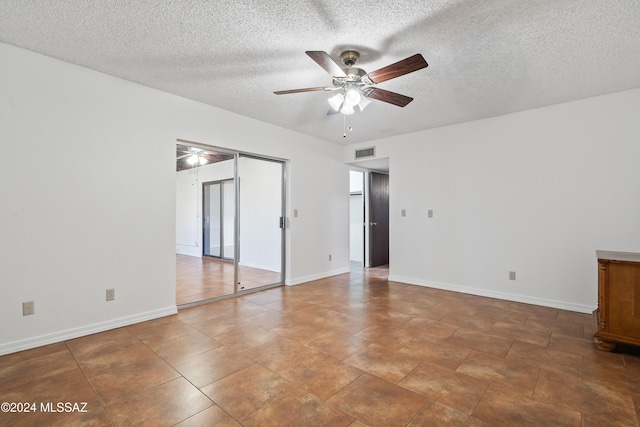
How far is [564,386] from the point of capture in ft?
6.64

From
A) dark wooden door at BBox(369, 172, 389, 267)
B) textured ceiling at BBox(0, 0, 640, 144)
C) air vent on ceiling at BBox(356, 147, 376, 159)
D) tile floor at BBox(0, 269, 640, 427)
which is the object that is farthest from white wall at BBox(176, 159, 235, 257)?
dark wooden door at BBox(369, 172, 389, 267)

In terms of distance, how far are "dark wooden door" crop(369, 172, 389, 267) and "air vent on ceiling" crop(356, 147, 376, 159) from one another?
916 millimetres

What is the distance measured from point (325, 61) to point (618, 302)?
10.4 ft

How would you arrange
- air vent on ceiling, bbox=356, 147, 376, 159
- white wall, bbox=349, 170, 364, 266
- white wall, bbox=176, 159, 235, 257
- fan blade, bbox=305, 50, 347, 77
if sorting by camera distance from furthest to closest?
white wall, bbox=349, 170, 364, 266 → air vent on ceiling, bbox=356, 147, 376, 159 → white wall, bbox=176, 159, 235, 257 → fan blade, bbox=305, 50, 347, 77

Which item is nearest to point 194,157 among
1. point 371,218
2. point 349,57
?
point 349,57

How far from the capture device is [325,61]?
217 cm

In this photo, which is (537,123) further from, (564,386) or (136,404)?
(136,404)

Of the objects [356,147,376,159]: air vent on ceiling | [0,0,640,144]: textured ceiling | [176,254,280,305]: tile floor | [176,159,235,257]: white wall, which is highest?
[0,0,640,144]: textured ceiling

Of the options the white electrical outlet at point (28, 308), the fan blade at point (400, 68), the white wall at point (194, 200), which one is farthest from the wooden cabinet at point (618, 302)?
the white electrical outlet at point (28, 308)

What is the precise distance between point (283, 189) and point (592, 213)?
4147 mm

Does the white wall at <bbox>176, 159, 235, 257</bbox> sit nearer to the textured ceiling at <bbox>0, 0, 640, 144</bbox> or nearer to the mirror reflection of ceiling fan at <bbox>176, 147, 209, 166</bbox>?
the mirror reflection of ceiling fan at <bbox>176, 147, 209, 166</bbox>

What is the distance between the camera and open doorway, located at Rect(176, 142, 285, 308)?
14.2ft

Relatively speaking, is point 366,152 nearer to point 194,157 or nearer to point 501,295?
point 194,157

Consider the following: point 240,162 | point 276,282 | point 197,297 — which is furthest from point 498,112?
point 197,297
